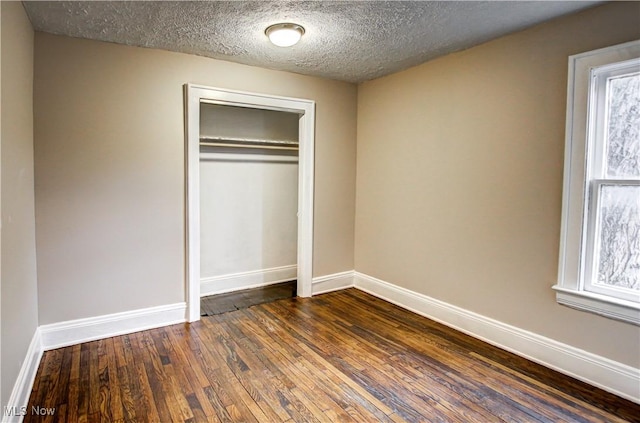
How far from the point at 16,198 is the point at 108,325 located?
138 cm

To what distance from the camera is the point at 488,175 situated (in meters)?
3.05

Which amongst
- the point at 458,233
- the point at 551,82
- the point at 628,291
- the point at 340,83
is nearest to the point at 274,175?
the point at 340,83

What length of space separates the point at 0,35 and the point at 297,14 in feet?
5.26

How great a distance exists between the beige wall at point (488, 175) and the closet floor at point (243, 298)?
1134 millimetres

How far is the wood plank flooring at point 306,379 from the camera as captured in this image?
7.11ft

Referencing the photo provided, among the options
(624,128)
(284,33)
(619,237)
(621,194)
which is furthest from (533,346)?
(284,33)

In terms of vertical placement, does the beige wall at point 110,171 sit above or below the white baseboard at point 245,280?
above

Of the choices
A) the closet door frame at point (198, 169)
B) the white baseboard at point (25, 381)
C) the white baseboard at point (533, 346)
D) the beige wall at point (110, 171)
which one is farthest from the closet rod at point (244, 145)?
the white baseboard at point (25, 381)

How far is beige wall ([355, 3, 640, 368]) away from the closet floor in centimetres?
113

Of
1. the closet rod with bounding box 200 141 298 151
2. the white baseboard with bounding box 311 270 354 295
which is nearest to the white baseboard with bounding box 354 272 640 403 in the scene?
the white baseboard with bounding box 311 270 354 295

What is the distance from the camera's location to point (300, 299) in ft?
13.6

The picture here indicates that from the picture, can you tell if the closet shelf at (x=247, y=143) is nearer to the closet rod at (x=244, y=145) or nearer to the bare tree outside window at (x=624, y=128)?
the closet rod at (x=244, y=145)

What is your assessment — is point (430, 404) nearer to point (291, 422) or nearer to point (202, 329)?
point (291, 422)

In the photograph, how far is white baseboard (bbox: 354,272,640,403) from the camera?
2.34 m
